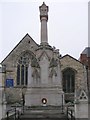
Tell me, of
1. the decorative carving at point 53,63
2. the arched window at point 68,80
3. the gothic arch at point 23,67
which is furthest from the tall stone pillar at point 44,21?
the arched window at point 68,80

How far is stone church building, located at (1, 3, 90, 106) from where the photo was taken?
33625 millimetres

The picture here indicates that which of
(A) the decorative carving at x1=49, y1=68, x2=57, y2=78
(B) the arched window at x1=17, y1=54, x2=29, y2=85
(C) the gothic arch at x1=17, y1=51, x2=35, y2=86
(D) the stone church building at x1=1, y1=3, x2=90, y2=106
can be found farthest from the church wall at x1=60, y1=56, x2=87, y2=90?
(A) the decorative carving at x1=49, y1=68, x2=57, y2=78

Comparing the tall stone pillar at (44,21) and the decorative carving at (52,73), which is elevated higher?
the tall stone pillar at (44,21)

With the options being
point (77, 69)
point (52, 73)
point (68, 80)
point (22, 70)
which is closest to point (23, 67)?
point (22, 70)

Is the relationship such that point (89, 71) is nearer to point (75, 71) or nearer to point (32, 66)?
point (75, 71)

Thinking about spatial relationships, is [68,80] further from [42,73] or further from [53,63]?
[53,63]

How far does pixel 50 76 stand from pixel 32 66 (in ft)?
7.37

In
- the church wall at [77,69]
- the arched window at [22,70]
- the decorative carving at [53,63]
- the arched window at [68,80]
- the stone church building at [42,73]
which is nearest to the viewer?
the stone church building at [42,73]

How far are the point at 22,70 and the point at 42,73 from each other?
47.4 ft

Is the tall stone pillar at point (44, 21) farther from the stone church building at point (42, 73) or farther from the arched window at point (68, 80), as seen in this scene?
the arched window at point (68, 80)

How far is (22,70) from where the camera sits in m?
48.7

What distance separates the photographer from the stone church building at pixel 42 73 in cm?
3362

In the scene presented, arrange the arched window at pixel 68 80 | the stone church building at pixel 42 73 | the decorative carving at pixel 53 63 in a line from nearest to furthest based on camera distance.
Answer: the stone church building at pixel 42 73 < the decorative carving at pixel 53 63 < the arched window at pixel 68 80

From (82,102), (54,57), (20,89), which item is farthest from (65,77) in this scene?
(82,102)
